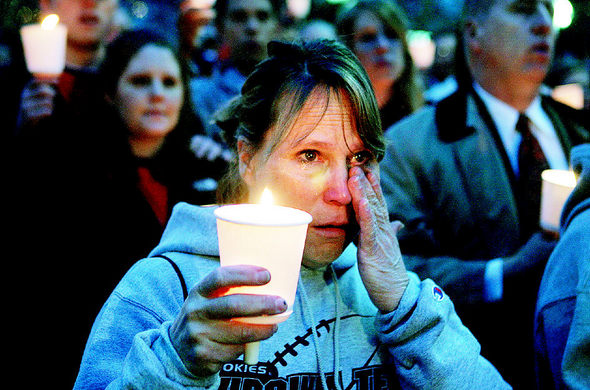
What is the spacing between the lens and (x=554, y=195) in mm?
2512

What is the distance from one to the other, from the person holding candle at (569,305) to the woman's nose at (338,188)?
770mm

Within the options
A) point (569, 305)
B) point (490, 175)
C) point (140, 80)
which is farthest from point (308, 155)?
point (140, 80)

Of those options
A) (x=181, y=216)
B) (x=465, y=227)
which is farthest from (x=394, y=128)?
(x=181, y=216)

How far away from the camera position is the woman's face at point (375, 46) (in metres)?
4.48

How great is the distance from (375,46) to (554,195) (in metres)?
2.39

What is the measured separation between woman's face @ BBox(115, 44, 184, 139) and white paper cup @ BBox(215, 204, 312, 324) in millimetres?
2585

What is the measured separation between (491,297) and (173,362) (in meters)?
2.13

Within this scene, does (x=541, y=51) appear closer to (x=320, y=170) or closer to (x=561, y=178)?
(x=561, y=178)

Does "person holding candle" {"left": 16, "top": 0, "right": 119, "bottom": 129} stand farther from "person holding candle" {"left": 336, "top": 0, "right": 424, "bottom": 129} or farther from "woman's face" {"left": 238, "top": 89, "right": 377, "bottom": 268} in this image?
"woman's face" {"left": 238, "top": 89, "right": 377, "bottom": 268}

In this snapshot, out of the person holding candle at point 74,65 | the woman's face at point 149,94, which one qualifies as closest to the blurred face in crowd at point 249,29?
Result: the person holding candle at point 74,65

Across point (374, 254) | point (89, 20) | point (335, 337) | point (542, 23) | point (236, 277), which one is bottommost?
point (335, 337)

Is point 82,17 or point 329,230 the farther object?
point 82,17

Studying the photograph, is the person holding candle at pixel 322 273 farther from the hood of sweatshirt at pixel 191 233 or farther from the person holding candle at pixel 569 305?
the person holding candle at pixel 569 305

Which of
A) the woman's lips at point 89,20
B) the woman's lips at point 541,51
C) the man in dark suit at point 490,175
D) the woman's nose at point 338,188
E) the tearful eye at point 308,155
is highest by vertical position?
the woman's lips at point 89,20
